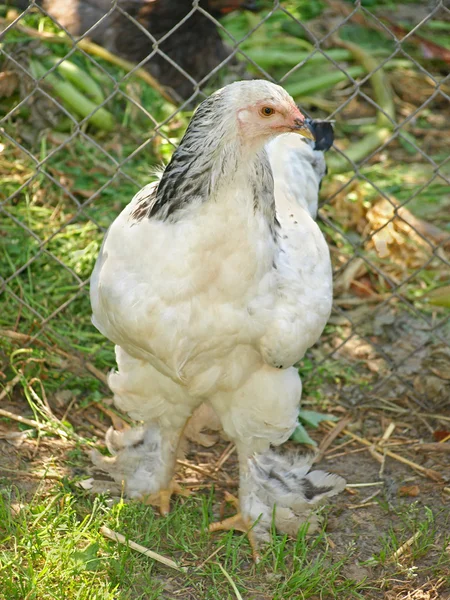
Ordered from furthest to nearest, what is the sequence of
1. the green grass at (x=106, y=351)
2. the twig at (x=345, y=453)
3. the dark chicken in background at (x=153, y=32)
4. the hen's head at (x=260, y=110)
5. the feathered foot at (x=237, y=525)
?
the dark chicken in background at (x=153, y=32) → the twig at (x=345, y=453) → the feathered foot at (x=237, y=525) → the green grass at (x=106, y=351) → the hen's head at (x=260, y=110)

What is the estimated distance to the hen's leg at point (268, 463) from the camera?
260 cm

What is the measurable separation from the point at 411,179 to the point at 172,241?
9.20ft

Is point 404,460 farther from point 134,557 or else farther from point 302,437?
point 134,557

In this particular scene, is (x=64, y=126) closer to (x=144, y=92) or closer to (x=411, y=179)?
(x=144, y=92)

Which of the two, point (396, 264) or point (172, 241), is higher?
point (172, 241)

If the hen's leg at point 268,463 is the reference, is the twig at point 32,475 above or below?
above

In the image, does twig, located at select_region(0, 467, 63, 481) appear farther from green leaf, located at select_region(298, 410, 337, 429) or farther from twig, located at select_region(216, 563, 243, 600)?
green leaf, located at select_region(298, 410, 337, 429)

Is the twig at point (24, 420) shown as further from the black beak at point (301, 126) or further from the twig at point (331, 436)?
the black beak at point (301, 126)

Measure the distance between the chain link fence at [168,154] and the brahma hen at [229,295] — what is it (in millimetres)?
633

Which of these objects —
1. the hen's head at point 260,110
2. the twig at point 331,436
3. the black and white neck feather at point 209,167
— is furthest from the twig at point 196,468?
the hen's head at point 260,110

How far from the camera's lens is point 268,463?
282 centimetres

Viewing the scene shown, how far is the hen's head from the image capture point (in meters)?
2.23

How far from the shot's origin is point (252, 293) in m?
2.38

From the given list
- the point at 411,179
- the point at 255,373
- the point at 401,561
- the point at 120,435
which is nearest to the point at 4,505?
the point at 120,435
